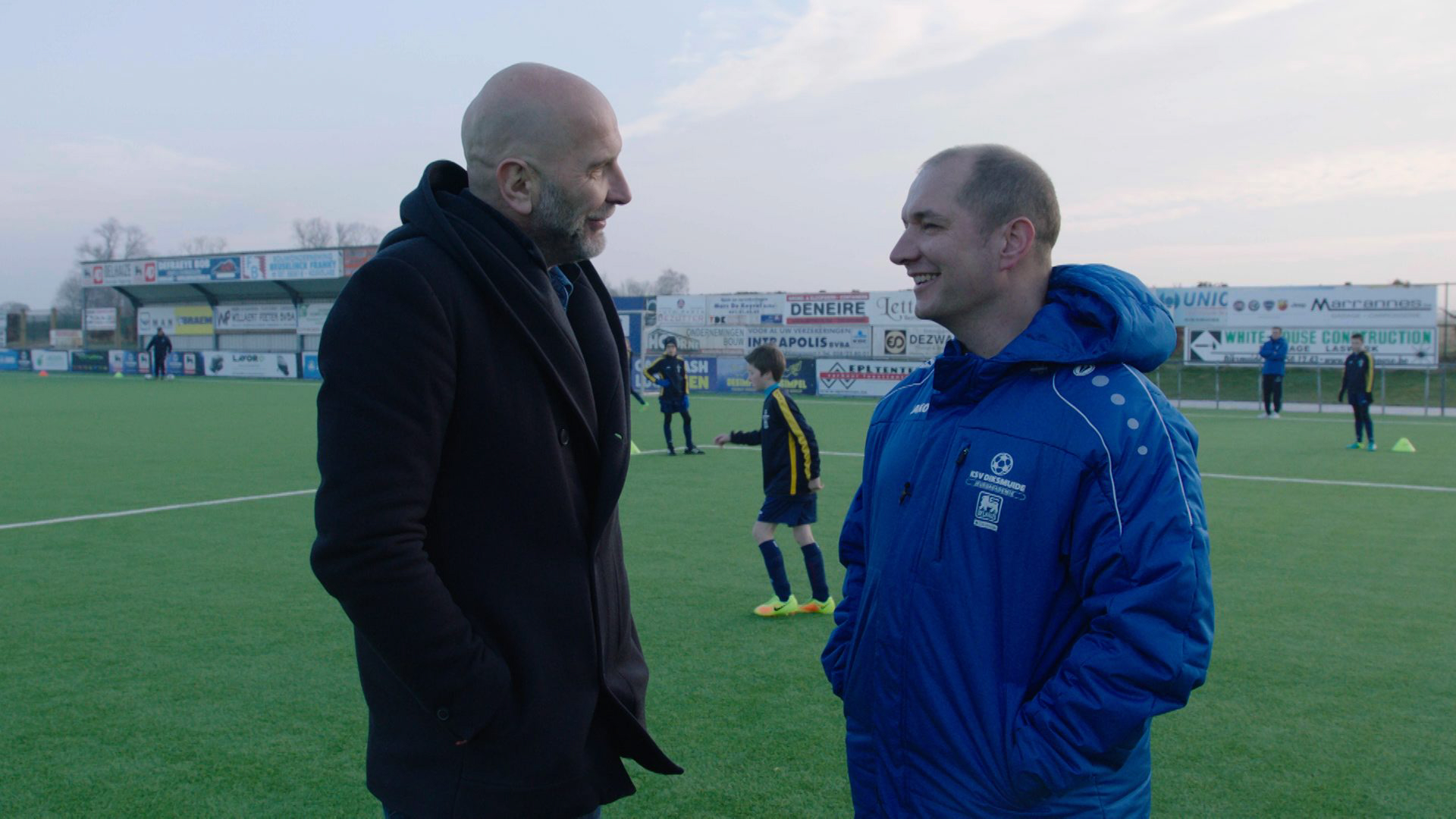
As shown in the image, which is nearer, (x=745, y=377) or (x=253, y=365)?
(x=745, y=377)

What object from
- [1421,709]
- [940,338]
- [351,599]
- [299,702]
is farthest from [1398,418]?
[351,599]

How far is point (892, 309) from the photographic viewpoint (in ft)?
116

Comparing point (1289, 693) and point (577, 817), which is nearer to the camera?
point (577, 817)

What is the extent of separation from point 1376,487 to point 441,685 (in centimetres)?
1305

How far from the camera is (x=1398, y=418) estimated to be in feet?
75.6

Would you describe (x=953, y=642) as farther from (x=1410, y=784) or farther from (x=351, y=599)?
(x=1410, y=784)

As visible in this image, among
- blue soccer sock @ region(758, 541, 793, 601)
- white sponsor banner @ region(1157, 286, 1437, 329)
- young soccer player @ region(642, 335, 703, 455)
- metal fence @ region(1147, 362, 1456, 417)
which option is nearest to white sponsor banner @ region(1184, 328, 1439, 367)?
white sponsor banner @ region(1157, 286, 1437, 329)

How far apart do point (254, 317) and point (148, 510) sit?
136 feet

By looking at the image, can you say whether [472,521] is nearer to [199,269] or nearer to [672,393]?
[672,393]

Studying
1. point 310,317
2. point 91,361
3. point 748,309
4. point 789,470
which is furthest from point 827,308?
point 91,361

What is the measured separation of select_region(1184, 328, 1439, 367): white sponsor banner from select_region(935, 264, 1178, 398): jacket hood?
30304 mm

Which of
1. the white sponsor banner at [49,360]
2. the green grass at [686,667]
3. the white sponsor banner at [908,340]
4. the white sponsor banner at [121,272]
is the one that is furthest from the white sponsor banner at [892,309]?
the white sponsor banner at [49,360]

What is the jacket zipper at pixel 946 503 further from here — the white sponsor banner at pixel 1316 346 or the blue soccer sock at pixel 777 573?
the white sponsor banner at pixel 1316 346

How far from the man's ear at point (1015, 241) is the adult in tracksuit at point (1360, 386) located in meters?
17.0
